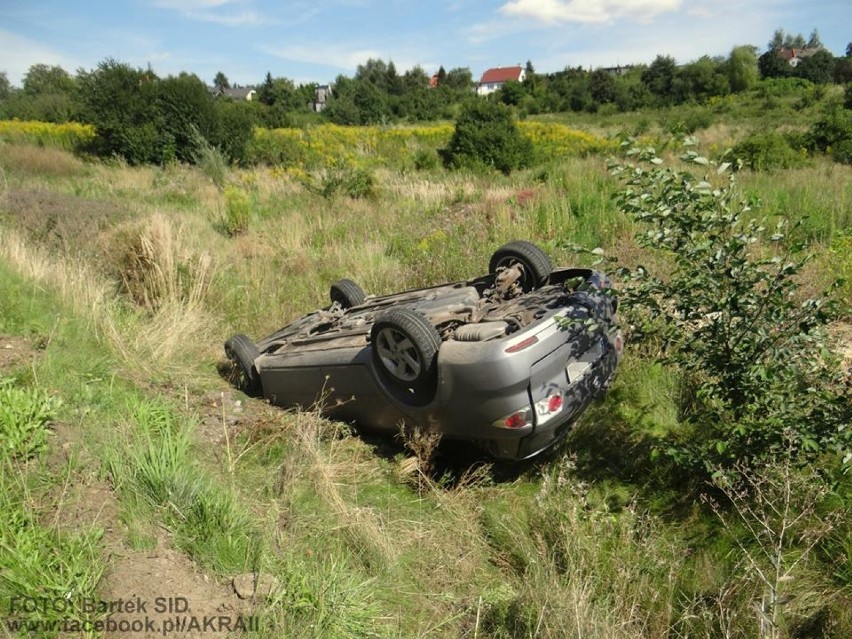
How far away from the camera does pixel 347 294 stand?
5750mm

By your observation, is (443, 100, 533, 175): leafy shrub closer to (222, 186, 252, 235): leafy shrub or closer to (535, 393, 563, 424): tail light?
(222, 186, 252, 235): leafy shrub

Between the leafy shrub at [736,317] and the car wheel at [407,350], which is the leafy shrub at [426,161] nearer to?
the car wheel at [407,350]

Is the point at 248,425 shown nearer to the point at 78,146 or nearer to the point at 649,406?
the point at 649,406

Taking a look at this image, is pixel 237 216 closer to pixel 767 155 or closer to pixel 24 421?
pixel 24 421

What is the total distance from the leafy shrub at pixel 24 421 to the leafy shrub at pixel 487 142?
15549mm

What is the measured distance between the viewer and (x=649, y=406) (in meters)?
4.21

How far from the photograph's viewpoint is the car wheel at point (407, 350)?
3.47 metres

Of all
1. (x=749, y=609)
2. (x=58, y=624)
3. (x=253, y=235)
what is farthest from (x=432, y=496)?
(x=253, y=235)

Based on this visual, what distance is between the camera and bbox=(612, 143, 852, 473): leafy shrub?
2.80 m

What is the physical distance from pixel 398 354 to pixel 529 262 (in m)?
1.63

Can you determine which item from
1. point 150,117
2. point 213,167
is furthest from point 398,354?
point 150,117

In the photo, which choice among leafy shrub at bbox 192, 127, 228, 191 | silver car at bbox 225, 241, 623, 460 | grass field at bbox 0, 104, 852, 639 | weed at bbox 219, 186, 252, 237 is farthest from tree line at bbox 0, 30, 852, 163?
silver car at bbox 225, 241, 623, 460

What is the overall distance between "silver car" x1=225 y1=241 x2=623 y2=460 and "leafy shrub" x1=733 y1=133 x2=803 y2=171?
10461mm

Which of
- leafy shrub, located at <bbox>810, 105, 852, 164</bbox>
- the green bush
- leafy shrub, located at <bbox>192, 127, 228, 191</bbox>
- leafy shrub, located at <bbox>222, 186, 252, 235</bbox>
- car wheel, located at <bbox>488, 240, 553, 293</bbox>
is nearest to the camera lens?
car wheel, located at <bbox>488, 240, 553, 293</bbox>
